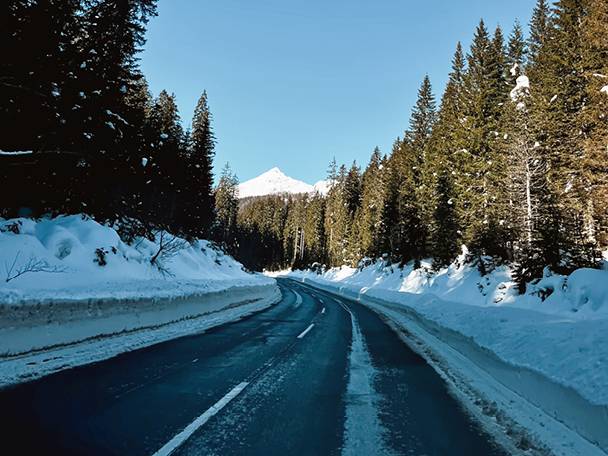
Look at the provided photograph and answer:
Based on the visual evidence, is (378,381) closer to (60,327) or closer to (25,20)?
(60,327)

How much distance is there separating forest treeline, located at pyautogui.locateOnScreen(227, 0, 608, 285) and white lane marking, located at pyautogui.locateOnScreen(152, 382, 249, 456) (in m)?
16.0

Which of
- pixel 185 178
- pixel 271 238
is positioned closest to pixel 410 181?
pixel 185 178

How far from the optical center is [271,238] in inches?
4313

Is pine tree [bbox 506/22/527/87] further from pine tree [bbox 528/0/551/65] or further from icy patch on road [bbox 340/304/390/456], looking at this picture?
icy patch on road [bbox 340/304/390/456]

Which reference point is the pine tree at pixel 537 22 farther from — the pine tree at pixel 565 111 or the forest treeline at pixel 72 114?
the forest treeline at pixel 72 114

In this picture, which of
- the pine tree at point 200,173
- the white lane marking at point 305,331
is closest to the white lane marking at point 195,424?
the white lane marking at point 305,331

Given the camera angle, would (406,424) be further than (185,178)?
No

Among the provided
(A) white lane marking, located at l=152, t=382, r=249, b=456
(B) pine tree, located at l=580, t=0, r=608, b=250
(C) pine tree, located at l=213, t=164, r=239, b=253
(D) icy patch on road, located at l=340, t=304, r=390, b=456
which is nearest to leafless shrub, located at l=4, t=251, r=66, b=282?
(A) white lane marking, located at l=152, t=382, r=249, b=456

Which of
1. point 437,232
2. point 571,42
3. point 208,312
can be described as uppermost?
point 571,42

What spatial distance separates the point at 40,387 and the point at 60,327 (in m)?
2.93

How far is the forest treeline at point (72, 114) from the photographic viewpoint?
10.5 meters

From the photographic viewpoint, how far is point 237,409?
457 centimetres

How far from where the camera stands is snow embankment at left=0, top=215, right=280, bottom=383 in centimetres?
681

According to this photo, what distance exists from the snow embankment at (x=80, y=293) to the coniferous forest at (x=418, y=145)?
204cm
